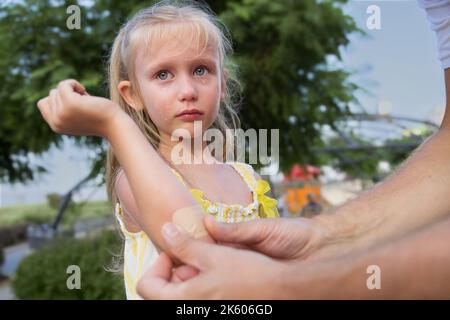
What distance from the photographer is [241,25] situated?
6.05m

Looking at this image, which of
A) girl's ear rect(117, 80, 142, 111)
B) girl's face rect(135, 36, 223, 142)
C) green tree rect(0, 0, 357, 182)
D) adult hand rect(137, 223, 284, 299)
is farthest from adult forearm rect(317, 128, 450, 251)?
green tree rect(0, 0, 357, 182)

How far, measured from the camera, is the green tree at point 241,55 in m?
5.83

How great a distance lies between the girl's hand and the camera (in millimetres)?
1192

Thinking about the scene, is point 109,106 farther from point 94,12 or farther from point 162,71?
point 94,12

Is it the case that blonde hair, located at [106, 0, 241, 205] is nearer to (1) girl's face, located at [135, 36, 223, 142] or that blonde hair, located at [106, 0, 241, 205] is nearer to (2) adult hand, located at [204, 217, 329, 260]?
(1) girl's face, located at [135, 36, 223, 142]

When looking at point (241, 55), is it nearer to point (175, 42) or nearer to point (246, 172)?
point (246, 172)

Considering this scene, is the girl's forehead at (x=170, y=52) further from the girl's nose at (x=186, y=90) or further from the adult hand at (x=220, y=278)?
the adult hand at (x=220, y=278)

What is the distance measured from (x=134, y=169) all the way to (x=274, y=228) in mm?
308

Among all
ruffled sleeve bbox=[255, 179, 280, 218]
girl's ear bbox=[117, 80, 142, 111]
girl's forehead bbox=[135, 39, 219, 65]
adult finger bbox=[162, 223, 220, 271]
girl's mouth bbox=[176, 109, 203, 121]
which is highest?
girl's forehead bbox=[135, 39, 219, 65]

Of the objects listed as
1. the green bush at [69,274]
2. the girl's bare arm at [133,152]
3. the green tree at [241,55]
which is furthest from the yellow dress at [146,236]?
the green bush at [69,274]

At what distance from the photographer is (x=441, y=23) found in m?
1.54

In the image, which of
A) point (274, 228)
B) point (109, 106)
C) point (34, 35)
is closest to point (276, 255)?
point (274, 228)

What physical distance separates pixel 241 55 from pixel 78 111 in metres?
4.95

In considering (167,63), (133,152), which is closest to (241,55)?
(167,63)
